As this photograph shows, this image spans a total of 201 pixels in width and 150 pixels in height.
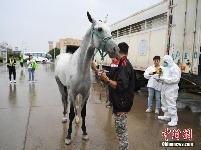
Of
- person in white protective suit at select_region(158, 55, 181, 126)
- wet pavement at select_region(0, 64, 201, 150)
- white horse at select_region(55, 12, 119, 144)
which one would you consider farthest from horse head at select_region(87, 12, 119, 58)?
person in white protective suit at select_region(158, 55, 181, 126)

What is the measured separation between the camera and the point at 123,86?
3.04 meters

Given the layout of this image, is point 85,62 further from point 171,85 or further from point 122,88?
point 171,85

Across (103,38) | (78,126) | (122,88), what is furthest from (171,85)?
A: (122,88)

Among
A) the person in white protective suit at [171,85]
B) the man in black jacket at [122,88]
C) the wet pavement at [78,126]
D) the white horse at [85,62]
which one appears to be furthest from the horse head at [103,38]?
the person in white protective suit at [171,85]

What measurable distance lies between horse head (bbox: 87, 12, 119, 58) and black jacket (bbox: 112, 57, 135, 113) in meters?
0.27

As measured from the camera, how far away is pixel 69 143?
14.2ft

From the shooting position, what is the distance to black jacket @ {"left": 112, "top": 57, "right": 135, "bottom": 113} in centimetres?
305

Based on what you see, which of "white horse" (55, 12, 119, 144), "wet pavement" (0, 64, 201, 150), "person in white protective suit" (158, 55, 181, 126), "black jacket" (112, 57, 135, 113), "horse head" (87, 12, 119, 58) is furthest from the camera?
"person in white protective suit" (158, 55, 181, 126)

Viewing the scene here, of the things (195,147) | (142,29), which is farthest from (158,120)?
(142,29)

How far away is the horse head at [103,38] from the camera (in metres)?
3.36

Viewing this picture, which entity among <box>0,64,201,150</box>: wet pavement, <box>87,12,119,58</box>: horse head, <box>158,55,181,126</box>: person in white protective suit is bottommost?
<box>0,64,201,150</box>: wet pavement

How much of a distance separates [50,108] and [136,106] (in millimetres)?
2801

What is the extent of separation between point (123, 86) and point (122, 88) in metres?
0.03

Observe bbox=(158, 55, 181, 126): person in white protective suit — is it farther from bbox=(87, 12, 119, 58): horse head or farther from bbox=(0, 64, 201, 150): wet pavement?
bbox=(87, 12, 119, 58): horse head
